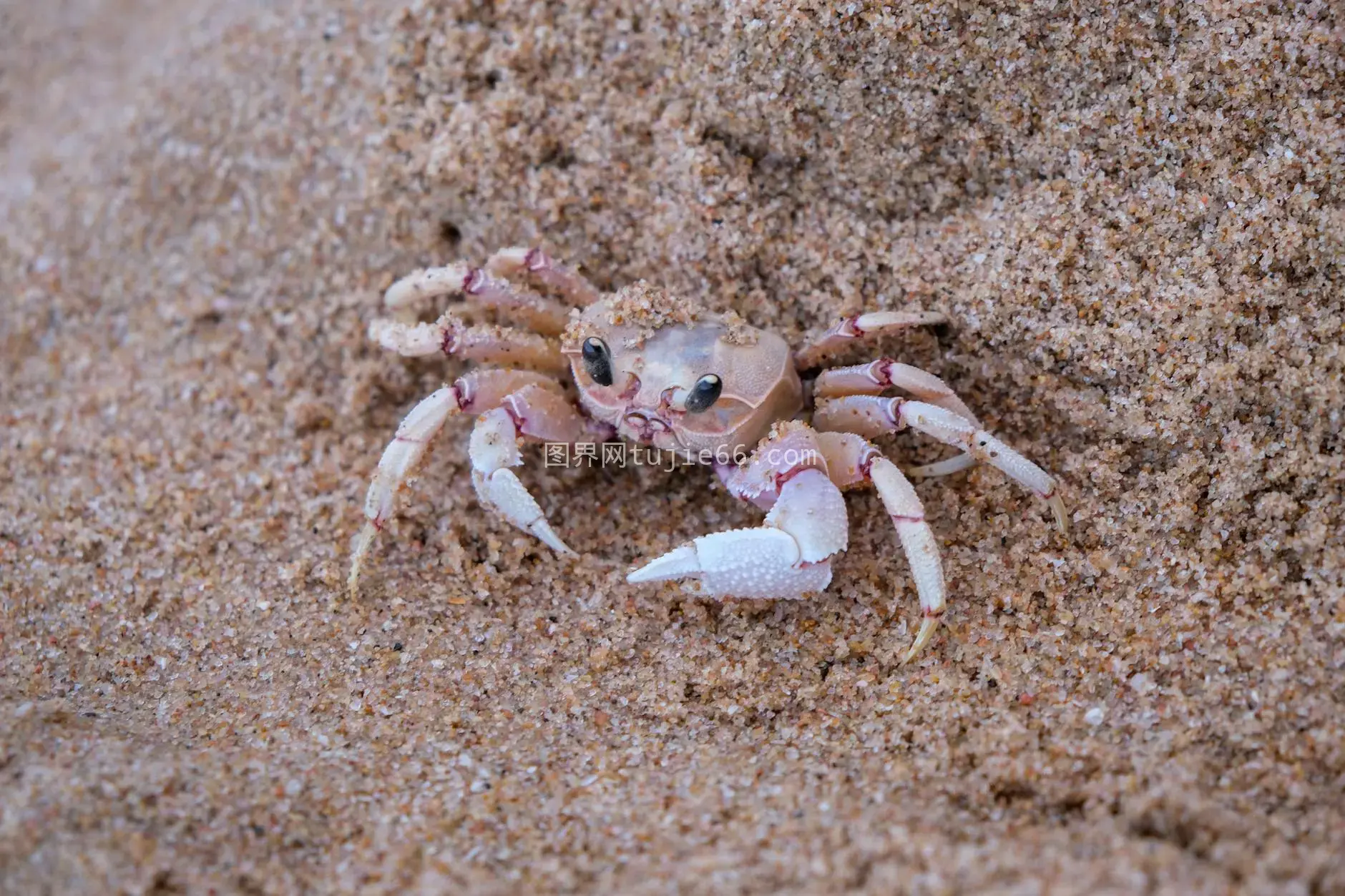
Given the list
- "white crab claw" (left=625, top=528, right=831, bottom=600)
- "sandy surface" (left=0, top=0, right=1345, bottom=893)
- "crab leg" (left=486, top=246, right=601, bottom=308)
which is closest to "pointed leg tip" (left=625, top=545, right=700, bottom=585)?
"white crab claw" (left=625, top=528, right=831, bottom=600)

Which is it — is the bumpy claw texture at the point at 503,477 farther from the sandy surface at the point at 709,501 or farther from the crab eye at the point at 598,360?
the crab eye at the point at 598,360

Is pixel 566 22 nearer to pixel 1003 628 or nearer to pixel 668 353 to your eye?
pixel 668 353

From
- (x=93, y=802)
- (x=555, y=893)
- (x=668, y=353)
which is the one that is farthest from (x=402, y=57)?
(x=555, y=893)

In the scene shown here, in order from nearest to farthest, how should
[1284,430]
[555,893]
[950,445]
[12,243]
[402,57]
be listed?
[555,893]
[1284,430]
[950,445]
[402,57]
[12,243]

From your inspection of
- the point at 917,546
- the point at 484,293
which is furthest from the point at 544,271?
the point at 917,546

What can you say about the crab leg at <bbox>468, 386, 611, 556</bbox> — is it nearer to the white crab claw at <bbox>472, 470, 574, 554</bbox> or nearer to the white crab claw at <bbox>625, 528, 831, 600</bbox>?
the white crab claw at <bbox>472, 470, 574, 554</bbox>

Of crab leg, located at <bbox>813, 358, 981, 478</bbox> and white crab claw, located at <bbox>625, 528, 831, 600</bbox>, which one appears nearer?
white crab claw, located at <bbox>625, 528, 831, 600</bbox>

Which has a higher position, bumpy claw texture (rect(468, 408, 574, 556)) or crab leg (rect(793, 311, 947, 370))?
crab leg (rect(793, 311, 947, 370))
